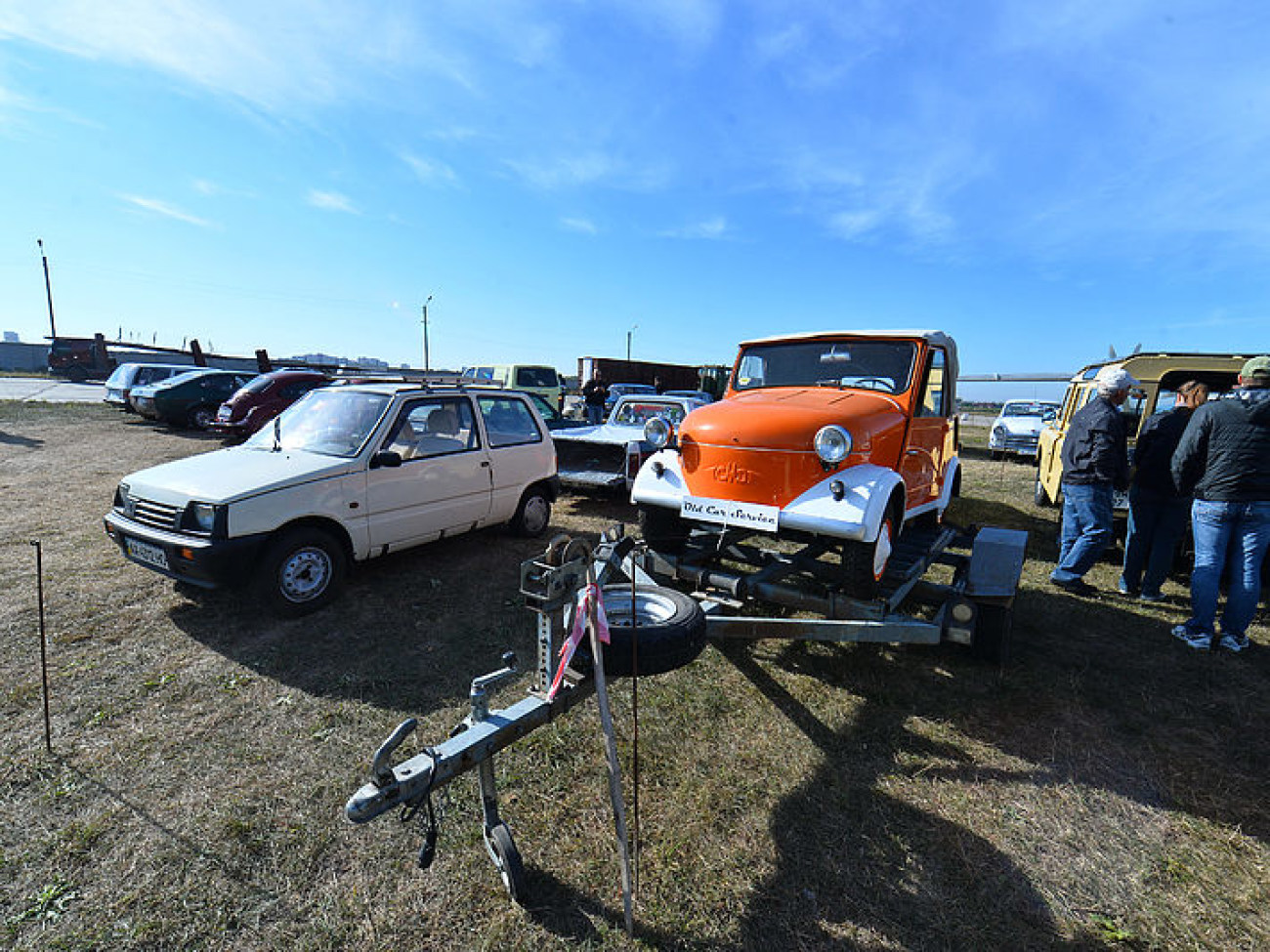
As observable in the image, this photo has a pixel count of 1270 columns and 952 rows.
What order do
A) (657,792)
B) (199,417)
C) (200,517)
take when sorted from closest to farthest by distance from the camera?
(657,792)
(200,517)
(199,417)

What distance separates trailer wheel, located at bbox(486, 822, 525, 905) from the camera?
7.13 feet

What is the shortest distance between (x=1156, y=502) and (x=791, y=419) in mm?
4069

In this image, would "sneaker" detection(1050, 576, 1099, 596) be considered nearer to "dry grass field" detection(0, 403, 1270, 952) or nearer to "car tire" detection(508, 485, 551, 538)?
"dry grass field" detection(0, 403, 1270, 952)

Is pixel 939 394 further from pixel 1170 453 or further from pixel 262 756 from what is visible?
pixel 262 756

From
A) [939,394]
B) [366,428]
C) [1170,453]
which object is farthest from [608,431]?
[1170,453]

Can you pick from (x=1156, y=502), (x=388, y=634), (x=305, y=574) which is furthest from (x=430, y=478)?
Result: (x=1156, y=502)

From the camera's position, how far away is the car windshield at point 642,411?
938cm

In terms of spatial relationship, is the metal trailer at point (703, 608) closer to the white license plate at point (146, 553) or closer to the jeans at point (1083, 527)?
the jeans at point (1083, 527)

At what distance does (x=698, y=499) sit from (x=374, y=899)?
272 cm

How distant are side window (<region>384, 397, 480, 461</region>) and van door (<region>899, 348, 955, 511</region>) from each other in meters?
3.96

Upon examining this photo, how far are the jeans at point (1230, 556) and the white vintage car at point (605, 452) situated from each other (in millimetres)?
4760

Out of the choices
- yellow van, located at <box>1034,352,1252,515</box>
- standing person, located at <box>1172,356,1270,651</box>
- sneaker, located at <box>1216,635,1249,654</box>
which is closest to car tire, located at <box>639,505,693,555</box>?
standing person, located at <box>1172,356,1270,651</box>

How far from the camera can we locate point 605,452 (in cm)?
824

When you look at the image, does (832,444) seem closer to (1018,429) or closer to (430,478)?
(430,478)
